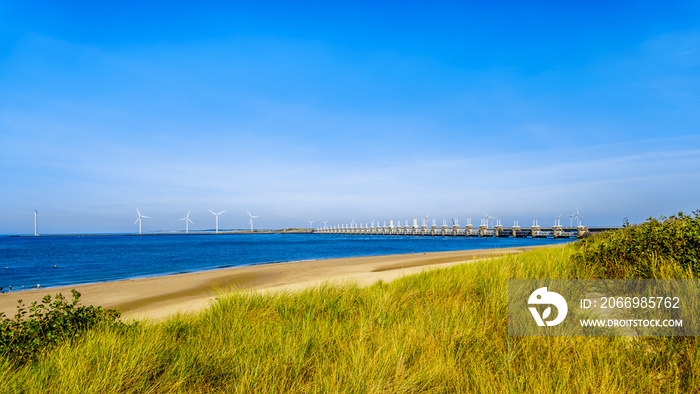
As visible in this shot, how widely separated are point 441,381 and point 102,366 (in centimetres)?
351

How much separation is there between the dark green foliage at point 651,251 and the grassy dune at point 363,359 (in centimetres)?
67

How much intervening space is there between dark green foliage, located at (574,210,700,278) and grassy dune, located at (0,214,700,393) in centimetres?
67

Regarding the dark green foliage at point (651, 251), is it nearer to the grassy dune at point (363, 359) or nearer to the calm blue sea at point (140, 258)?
the grassy dune at point (363, 359)

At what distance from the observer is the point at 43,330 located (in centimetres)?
511

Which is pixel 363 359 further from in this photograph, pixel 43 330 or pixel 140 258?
pixel 140 258

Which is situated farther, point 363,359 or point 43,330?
point 43,330

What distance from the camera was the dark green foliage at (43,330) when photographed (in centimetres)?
461

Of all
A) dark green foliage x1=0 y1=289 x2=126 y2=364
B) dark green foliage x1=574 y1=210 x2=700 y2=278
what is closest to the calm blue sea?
dark green foliage x1=0 y1=289 x2=126 y2=364

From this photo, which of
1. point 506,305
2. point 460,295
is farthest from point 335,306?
point 506,305

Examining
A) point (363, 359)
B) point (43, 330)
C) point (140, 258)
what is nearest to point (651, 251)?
point (363, 359)

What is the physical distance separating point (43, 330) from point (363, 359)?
184 inches

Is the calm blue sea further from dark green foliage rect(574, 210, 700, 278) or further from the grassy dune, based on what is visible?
dark green foliage rect(574, 210, 700, 278)

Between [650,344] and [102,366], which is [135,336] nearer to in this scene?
[102,366]

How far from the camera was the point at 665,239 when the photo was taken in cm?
734
